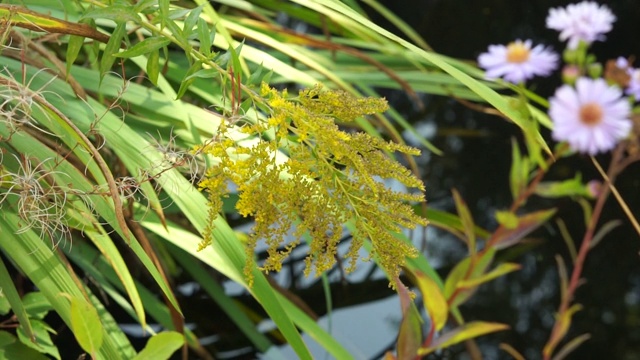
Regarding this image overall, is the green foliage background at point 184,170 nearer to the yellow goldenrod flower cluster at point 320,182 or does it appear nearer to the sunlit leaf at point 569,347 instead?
the yellow goldenrod flower cluster at point 320,182

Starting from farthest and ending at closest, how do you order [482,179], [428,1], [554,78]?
1. [428,1]
2. [554,78]
3. [482,179]

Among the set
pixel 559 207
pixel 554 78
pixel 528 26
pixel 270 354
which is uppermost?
pixel 528 26

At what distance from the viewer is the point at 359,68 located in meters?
1.62

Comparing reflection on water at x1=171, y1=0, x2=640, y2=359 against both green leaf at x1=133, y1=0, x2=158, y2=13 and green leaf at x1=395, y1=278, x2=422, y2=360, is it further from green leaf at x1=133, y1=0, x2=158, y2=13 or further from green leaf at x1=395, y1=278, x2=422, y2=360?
green leaf at x1=133, y1=0, x2=158, y2=13

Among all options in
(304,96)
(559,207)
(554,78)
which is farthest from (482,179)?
(304,96)

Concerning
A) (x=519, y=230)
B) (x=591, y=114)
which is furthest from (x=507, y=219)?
(x=591, y=114)

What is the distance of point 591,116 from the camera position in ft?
2.76

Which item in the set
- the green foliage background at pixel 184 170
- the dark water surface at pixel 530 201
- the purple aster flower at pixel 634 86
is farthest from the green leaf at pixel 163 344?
the dark water surface at pixel 530 201

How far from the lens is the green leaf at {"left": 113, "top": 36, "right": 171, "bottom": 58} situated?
2.30 feet

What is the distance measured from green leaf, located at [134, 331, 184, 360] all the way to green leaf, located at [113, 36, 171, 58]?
0.23 meters

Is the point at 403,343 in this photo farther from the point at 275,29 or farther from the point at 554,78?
the point at 554,78

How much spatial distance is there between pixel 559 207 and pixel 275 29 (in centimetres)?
66

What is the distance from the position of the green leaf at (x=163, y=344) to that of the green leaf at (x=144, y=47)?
227 mm

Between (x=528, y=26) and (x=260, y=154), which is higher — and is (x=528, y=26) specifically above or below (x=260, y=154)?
above
